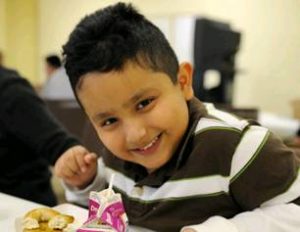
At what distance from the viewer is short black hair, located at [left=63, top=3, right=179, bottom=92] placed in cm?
73

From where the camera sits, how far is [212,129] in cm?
78

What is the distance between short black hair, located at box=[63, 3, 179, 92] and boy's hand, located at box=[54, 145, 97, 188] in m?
0.25

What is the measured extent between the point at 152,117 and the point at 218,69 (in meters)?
2.71

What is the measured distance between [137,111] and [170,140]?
96 mm

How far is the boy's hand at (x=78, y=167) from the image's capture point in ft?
3.29

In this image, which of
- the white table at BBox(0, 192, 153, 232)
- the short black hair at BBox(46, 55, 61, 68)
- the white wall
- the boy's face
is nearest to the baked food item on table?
the white table at BBox(0, 192, 153, 232)

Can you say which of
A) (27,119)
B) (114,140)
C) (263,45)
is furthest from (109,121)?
(263,45)

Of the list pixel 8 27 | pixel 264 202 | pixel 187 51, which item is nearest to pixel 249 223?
pixel 264 202

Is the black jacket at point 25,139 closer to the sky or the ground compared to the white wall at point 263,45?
closer to the sky

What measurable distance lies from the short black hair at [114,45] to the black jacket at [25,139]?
0.52 meters

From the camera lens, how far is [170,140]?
0.79m

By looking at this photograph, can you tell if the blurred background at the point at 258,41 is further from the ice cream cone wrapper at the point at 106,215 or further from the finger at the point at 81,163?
the ice cream cone wrapper at the point at 106,215

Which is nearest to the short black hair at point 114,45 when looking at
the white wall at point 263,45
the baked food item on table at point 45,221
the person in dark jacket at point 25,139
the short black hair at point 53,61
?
the baked food item on table at point 45,221

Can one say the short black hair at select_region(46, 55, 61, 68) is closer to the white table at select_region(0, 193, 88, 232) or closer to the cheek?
the white table at select_region(0, 193, 88, 232)
